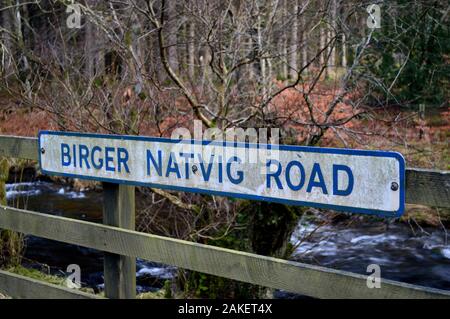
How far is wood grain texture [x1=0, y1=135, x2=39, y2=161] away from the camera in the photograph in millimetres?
3541

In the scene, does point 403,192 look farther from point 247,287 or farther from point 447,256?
point 447,256

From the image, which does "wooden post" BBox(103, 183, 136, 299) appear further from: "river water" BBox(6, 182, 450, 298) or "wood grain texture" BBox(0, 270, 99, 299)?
"river water" BBox(6, 182, 450, 298)

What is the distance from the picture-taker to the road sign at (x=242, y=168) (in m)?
2.36

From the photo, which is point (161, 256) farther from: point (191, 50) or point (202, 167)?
point (191, 50)

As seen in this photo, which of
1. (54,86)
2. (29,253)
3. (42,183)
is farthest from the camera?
(42,183)

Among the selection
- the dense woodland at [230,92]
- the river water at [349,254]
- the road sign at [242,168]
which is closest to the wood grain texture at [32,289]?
the road sign at [242,168]

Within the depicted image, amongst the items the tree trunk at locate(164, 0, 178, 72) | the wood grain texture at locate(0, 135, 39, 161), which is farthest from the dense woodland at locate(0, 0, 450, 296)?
the wood grain texture at locate(0, 135, 39, 161)

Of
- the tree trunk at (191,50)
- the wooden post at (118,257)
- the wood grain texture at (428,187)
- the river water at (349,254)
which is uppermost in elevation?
the tree trunk at (191,50)

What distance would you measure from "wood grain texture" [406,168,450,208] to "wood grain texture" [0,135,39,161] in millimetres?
2172

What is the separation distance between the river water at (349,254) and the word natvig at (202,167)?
4430 millimetres

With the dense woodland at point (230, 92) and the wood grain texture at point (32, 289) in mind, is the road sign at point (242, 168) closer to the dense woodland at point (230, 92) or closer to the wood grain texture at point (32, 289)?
the wood grain texture at point (32, 289)
